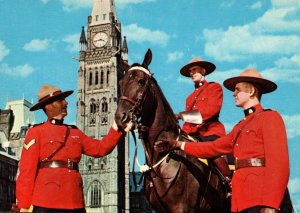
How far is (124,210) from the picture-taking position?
73125 millimetres

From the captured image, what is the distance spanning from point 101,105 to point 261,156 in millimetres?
69495

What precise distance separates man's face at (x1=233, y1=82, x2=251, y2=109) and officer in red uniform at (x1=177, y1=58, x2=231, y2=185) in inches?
61.2

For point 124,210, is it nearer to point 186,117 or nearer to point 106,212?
point 106,212

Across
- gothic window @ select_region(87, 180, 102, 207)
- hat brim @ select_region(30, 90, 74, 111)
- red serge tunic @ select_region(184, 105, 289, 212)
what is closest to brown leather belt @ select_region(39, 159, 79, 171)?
hat brim @ select_region(30, 90, 74, 111)

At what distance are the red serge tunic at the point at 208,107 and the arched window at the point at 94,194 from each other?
64.1 meters

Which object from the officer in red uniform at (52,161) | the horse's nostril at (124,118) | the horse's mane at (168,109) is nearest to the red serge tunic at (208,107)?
the horse's mane at (168,109)

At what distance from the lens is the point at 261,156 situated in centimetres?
511

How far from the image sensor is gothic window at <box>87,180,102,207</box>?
69875 millimetres

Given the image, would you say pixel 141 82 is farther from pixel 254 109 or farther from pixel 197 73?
pixel 197 73

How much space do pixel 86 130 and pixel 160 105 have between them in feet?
222

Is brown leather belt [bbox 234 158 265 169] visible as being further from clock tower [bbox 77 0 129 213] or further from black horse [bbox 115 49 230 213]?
clock tower [bbox 77 0 129 213]

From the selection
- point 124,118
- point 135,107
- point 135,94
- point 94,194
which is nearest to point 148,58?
point 135,94

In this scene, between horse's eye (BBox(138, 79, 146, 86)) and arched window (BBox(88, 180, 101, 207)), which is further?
arched window (BBox(88, 180, 101, 207))

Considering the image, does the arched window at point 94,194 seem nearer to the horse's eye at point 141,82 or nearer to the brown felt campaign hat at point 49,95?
the brown felt campaign hat at point 49,95
